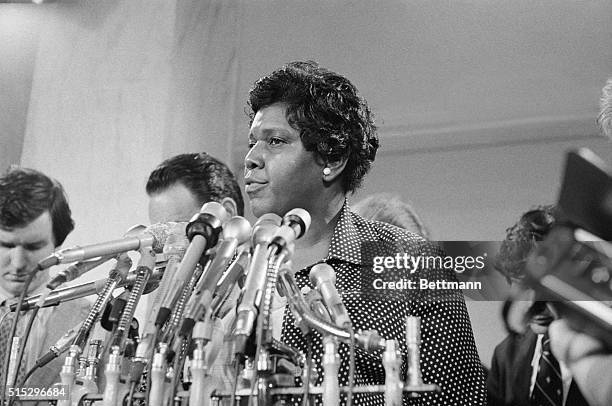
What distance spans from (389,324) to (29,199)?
166 cm

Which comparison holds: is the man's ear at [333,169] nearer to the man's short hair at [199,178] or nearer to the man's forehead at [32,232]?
the man's short hair at [199,178]

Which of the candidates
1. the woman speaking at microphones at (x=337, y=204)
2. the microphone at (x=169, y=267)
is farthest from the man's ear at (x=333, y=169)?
the microphone at (x=169, y=267)

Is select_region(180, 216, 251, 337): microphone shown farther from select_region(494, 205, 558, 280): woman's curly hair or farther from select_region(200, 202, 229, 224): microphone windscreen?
select_region(494, 205, 558, 280): woman's curly hair

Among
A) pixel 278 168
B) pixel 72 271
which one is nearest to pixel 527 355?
pixel 278 168

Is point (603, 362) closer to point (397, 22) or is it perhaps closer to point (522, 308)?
point (522, 308)

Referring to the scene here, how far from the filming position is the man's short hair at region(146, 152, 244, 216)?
277 centimetres

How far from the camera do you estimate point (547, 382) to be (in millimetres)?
2299

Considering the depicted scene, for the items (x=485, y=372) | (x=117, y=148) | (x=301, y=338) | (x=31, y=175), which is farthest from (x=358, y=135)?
(x=31, y=175)

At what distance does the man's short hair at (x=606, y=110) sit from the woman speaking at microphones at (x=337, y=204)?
2.25ft

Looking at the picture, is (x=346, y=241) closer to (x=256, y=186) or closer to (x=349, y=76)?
(x=256, y=186)

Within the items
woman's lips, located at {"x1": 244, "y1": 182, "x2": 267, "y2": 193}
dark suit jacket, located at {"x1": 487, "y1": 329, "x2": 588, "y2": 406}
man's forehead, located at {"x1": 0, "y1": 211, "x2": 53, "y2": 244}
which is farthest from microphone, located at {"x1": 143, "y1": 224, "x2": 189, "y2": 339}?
man's forehead, located at {"x1": 0, "y1": 211, "x2": 53, "y2": 244}

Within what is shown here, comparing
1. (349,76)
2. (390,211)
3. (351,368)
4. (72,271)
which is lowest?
(351,368)

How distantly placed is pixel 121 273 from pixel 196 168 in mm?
1108

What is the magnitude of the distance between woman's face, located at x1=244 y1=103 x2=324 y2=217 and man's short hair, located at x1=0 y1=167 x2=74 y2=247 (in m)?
1.16
